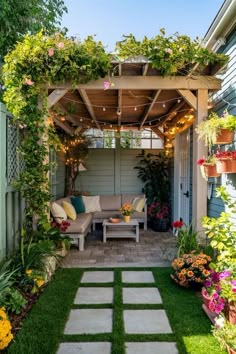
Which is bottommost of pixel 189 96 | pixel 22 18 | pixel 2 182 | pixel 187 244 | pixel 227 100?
pixel 187 244

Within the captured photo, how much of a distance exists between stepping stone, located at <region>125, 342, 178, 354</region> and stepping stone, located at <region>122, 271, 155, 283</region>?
1.29 m

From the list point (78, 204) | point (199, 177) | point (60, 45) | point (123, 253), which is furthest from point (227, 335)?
point (78, 204)

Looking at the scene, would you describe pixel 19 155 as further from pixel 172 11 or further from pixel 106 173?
pixel 172 11

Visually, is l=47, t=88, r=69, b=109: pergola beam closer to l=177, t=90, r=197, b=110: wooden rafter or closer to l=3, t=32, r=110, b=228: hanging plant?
l=3, t=32, r=110, b=228: hanging plant

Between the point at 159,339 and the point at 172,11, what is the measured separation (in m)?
8.95

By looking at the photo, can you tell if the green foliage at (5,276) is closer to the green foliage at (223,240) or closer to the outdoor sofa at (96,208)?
the green foliage at (223,240)

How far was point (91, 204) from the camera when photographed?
23.6 feet

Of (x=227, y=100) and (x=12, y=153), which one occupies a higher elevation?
(x=227, y=100)

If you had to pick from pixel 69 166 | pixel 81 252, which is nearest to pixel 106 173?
pixel 69 166

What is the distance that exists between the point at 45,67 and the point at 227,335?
131 inches

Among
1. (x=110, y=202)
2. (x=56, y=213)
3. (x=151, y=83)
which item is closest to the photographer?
(x=151, y=83)

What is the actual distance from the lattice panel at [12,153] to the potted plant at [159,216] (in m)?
3.93

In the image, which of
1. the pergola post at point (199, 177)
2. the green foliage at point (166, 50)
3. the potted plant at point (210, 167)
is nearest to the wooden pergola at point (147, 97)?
the pergola post at point (199, 177)

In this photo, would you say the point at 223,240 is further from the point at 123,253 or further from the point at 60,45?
the point at 60,45
